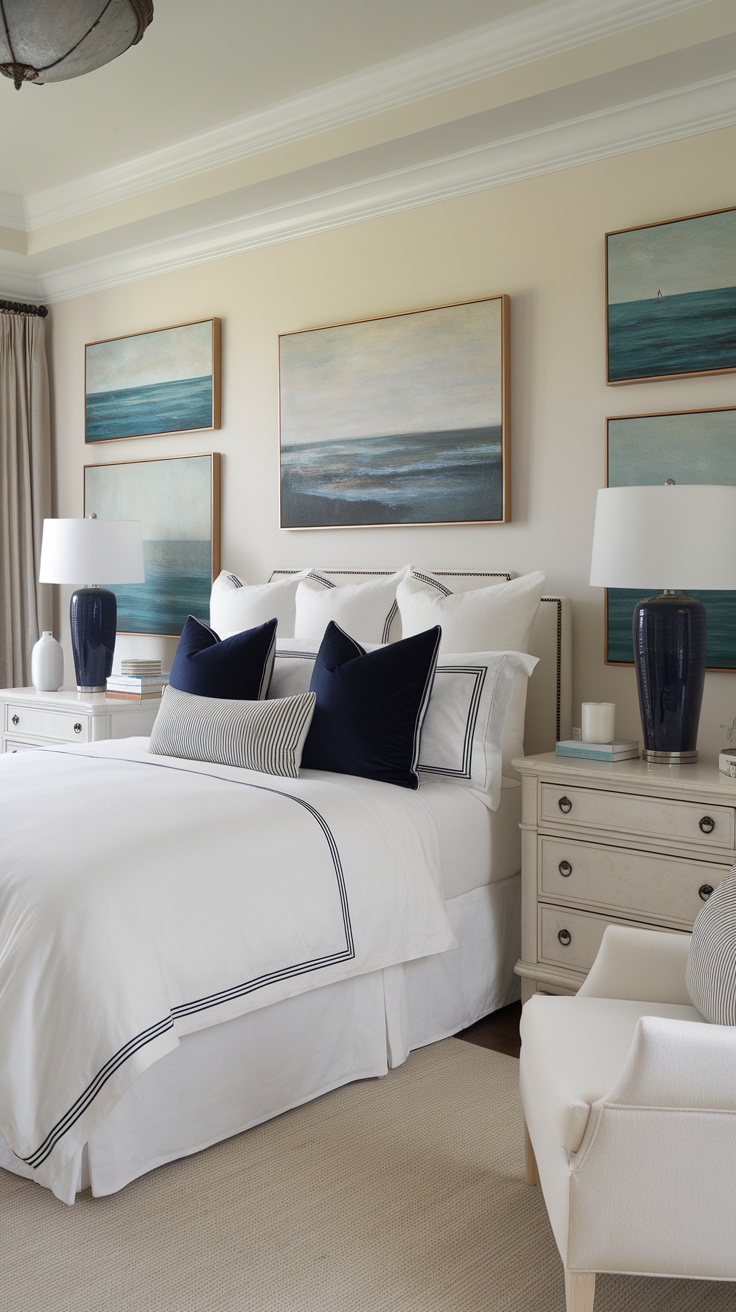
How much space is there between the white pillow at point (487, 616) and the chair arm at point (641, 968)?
1.26 meters

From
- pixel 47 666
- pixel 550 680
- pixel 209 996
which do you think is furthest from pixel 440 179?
pixel 209 996

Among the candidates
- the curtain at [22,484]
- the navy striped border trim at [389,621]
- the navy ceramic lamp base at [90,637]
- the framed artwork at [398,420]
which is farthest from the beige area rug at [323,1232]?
the curtain at [22,484]

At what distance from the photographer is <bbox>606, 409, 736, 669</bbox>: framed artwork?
3.05 meters

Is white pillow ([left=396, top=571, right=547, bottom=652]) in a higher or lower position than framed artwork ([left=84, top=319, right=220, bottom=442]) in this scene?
lower

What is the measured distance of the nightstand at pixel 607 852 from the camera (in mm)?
→ 2629

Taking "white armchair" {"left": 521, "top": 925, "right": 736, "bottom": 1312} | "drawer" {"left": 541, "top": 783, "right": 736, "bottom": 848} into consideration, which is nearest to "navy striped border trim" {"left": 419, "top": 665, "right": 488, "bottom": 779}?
"drawer" {"left": 541, "top": 783, "right": 736, "bottom": 848}

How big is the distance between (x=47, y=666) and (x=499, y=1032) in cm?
254

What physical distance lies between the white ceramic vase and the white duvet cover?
1598 millimetres

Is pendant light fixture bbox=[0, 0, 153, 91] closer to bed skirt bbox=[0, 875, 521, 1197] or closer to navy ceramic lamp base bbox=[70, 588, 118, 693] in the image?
navy ceramic lamp base bbox=[70, 588, 118, 693]

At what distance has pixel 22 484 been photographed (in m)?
5.18

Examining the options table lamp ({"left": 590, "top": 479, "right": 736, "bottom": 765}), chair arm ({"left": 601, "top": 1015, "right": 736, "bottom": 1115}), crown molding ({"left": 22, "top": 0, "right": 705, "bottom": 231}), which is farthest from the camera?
crown molding ({"left": 22, "top": 0, "right": 705, "bottom": 231})

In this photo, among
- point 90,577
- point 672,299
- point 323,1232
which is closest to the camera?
point 323,1232

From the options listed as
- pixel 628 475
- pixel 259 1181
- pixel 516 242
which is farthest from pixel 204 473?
pixel 259 1181

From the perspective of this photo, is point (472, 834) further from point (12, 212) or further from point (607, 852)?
point (12, 212)
